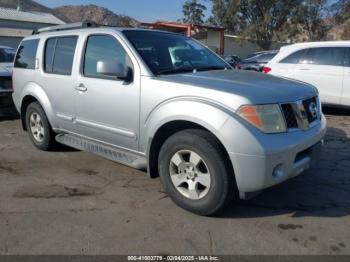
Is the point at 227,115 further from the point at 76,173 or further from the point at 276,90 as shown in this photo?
the point at 76,173

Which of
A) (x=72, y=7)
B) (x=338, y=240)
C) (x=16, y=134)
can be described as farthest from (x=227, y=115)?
(x=72, y=7)

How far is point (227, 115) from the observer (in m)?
3.66

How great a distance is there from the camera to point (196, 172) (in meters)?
3.98

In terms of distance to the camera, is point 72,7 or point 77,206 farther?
point 72,7

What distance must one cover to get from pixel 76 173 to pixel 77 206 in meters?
1.12

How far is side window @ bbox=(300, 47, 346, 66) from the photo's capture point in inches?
356

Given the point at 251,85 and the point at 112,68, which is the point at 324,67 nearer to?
the point at 251,85

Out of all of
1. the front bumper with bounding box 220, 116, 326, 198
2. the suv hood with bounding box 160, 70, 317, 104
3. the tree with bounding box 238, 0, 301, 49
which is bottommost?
the front bumper with bounding box 220, 116, 326, 198

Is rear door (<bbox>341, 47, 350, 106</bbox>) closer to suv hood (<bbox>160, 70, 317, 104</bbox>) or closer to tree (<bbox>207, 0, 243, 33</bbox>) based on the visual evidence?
suv hood (<bbox>160, 70, 317, 104</bbox>)

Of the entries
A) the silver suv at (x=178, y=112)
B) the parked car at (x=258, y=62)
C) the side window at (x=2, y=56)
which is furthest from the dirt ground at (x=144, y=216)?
the parked car at (x=258, y=62)

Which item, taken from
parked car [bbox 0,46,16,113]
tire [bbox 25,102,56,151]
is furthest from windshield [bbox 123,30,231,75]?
parked car [bbox 0,46,16,113]

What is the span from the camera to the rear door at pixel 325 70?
29.5ft

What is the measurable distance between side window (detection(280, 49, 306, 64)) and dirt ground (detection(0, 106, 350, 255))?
14.7 feet

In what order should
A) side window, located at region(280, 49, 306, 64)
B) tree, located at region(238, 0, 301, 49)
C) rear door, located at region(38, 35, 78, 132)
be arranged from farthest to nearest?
tree, located at region(238, 0, 301, 49), side window, located at region(280, 49, 306, 64), rear door, located at region(38, 35, 78, 132)
